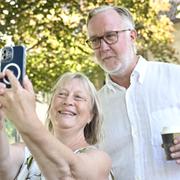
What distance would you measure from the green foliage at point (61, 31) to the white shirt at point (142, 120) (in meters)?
2.21

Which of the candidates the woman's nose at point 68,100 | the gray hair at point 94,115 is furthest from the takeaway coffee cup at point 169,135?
the woman's nose at point 68,100

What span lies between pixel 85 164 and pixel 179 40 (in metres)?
7.19

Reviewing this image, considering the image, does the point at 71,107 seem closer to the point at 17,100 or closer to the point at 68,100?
the point at 68,100

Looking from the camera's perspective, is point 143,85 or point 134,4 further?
point 134,4

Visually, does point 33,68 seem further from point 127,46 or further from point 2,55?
point 2,55

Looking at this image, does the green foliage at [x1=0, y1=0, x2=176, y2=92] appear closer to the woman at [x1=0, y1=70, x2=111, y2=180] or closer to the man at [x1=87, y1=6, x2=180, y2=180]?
the man at [x1=87, y1=6, x2=180, y2=180]

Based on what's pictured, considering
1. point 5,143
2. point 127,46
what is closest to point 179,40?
point 127,46

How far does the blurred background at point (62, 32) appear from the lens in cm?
476

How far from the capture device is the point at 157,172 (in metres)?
2.46

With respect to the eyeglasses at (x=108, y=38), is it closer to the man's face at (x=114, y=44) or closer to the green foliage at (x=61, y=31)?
the man's face at (x=114, y=44)

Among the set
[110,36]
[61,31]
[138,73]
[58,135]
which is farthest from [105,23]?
[61,31]

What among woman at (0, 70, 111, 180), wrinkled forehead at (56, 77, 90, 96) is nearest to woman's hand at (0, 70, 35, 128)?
woman at (0, 70, 111, 180)

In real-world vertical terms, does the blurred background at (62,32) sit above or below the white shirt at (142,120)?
above

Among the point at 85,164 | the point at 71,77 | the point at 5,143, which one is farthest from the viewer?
the point at 71,77
